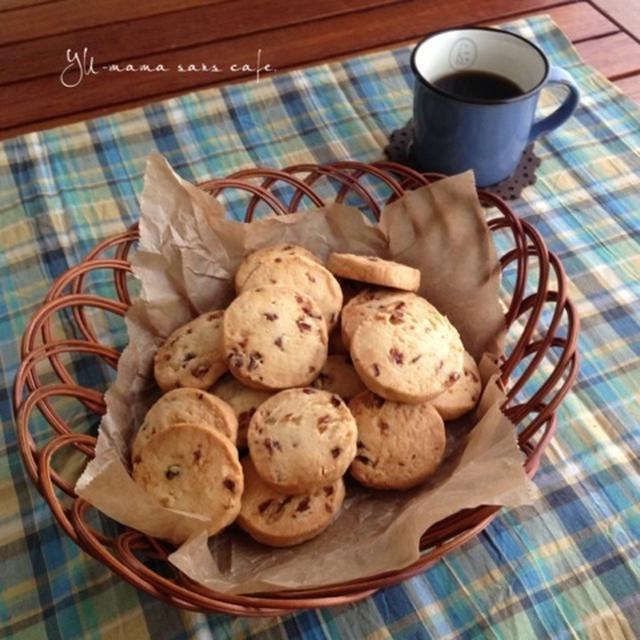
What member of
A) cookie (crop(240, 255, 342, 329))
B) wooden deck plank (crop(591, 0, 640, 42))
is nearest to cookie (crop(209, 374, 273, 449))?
cookie (crop(240, 255, 342, 329))

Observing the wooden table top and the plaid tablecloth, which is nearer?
the plaid tablecloth

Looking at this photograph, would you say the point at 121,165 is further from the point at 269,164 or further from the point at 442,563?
the point at 442,563

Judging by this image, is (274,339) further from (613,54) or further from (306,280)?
(613,54)

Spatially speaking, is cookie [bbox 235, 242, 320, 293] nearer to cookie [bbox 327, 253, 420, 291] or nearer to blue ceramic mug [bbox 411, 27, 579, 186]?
cookie [bbox 327, 253, 420, 291]

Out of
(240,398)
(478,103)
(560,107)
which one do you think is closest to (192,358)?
(240,398)

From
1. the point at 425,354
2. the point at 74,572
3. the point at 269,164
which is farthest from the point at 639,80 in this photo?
the point at 74,572

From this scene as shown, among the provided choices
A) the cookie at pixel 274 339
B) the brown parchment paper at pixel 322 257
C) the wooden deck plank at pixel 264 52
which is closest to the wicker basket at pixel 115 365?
the brown parchment paper at pixel 322 257
